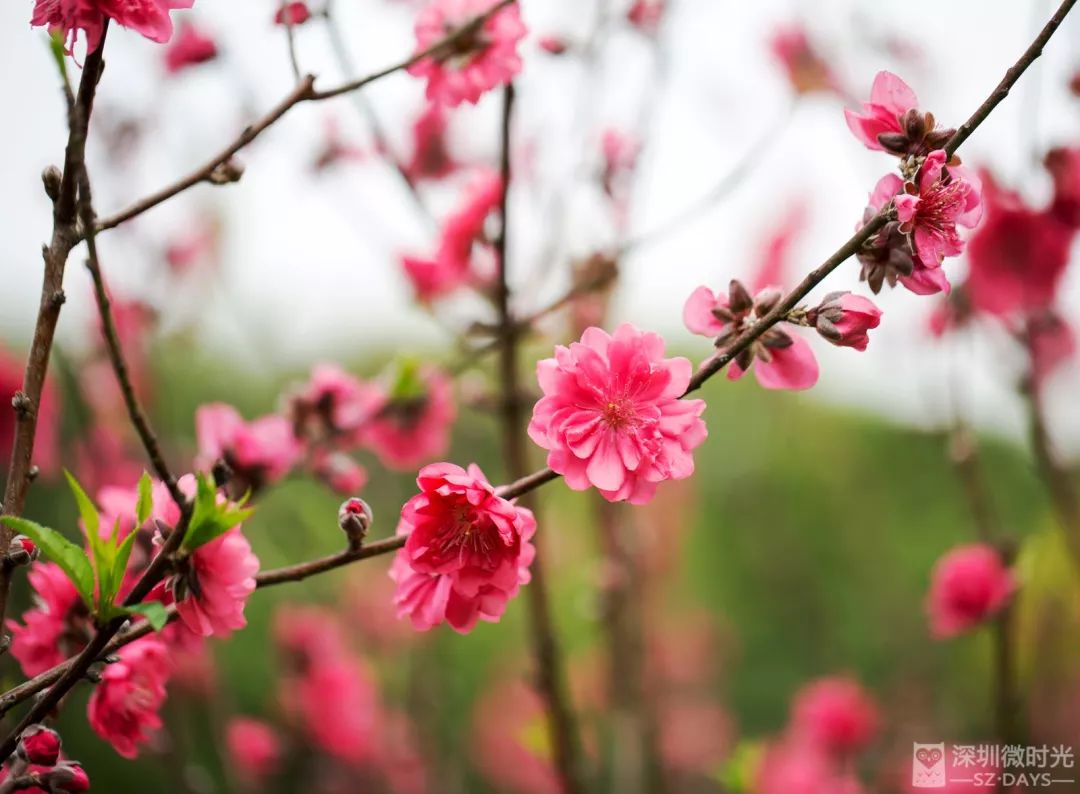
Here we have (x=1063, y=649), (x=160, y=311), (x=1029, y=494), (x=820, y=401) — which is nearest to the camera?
(x=160, y=311)

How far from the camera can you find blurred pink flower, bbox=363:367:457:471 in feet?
4.46

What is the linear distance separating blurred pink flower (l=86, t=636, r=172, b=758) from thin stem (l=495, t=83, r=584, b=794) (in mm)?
645

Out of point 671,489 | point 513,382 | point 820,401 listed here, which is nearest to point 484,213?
point 513,382

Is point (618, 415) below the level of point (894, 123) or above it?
below

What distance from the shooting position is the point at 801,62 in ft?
6.44

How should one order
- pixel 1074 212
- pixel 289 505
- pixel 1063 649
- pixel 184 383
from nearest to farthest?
pixel 1074 212
pixel 289 505
pixel 1063 649
pixel 184 383

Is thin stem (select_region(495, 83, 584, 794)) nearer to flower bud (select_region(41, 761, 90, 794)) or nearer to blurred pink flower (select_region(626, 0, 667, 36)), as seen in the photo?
blurred pink flower (select_region(626, 0, 667, 36))

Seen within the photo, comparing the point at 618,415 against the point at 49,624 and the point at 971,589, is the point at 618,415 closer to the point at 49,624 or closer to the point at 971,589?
the point at 49,624

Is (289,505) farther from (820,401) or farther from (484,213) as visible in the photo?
(820,401)

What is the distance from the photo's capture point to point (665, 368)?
71cm

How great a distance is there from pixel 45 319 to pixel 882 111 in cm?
70

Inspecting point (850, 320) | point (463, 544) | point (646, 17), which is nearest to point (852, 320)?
point (850, 320)

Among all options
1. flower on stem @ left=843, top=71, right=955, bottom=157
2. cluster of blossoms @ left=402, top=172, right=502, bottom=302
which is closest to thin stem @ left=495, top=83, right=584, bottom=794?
cluster of blossoms @ left=402, top=172, right=502, bottom=302

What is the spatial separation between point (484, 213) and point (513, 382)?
280mm
